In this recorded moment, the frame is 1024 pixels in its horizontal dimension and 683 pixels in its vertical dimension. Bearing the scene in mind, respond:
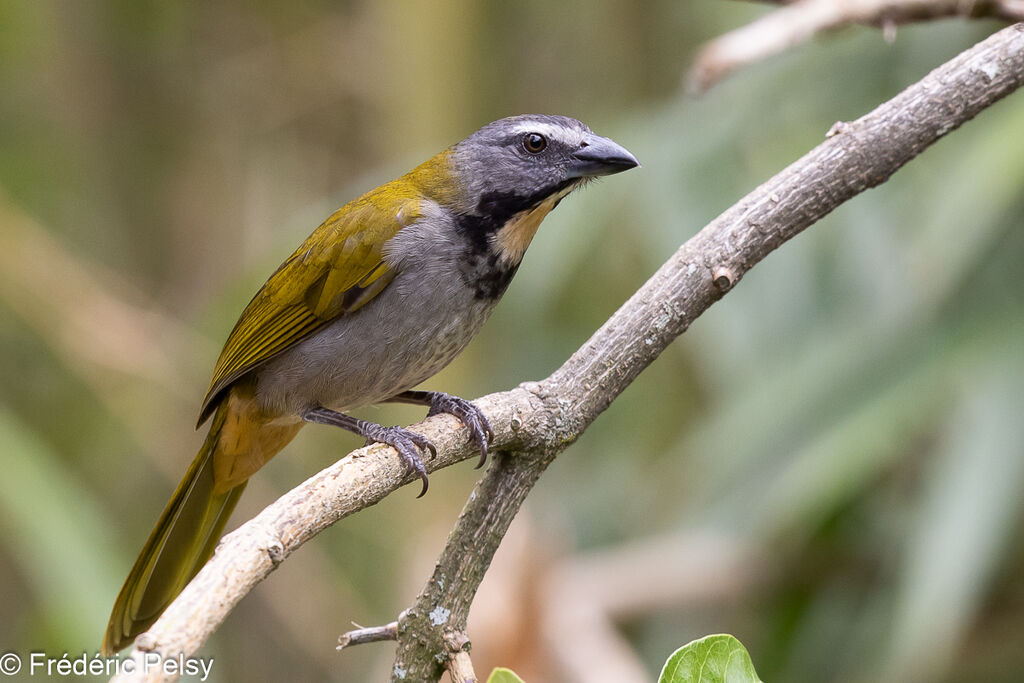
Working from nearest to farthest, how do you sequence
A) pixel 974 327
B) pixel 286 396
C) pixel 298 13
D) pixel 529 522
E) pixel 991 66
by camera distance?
pixel 991 66 → pixel 286 396 → pixel 974 327 → pixel 529 522 → pixel 298 13

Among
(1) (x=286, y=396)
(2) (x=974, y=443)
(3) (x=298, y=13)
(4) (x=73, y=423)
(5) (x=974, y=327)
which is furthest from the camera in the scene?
(3) (x=298, y=13)

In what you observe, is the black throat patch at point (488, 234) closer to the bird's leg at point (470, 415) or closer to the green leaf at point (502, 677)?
the bird's leg at point (470, 415)

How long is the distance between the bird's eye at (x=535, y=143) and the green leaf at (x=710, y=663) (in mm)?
1876

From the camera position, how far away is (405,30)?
5.37 m

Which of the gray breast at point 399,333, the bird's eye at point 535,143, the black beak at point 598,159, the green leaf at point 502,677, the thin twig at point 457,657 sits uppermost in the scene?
the bird's eye at point 535,143

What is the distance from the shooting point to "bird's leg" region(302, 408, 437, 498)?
7.36ft

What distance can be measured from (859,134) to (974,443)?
187cm

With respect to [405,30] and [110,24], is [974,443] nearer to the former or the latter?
[405,30]

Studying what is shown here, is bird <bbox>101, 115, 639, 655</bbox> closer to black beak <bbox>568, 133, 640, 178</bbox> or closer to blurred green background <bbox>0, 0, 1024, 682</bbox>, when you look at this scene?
black beak <bbox>568, 133, 640, 178</bbox>

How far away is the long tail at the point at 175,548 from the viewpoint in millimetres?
3066

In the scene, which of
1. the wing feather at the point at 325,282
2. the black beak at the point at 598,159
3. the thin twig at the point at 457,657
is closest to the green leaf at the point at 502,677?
the thin twig at the point at 457,657

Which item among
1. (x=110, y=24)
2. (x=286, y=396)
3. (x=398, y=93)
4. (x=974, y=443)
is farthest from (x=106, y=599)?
(x=110, y=24)

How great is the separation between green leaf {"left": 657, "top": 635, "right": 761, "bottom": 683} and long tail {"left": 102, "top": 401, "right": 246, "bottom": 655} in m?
1.87

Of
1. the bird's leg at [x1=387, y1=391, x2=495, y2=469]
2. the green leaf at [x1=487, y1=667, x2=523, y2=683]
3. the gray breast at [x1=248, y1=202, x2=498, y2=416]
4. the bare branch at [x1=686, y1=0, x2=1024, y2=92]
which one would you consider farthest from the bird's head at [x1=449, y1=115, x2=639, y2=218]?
the green leaf at [x1=487, y1=667, x2=523, y2=683]
